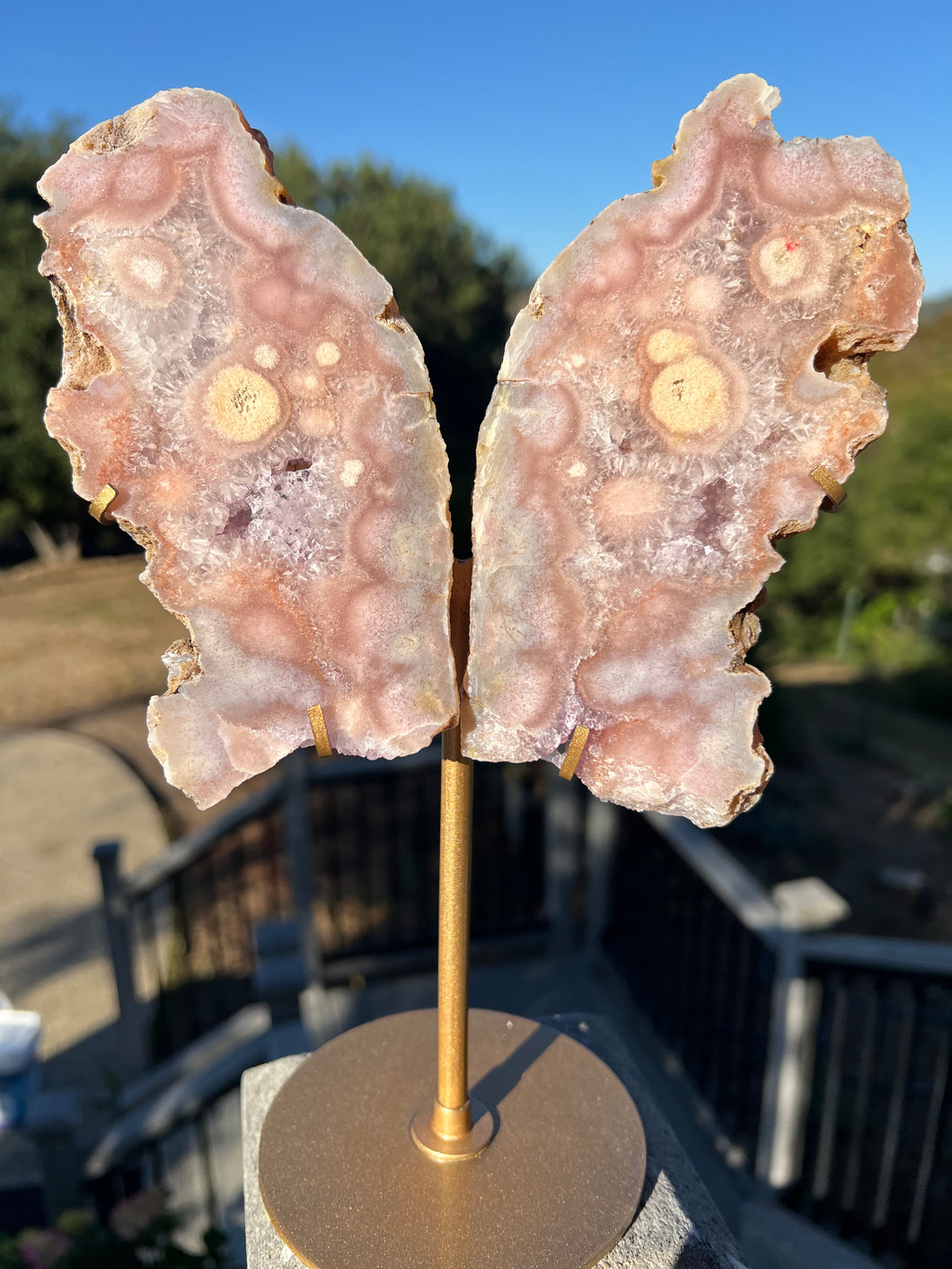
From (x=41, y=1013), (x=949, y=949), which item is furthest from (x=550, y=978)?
(x=41, y=1013)

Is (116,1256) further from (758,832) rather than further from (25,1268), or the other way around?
(758,832)

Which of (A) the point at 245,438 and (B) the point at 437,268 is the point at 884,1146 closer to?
(A) the point at 245,438

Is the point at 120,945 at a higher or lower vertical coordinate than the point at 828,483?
lower

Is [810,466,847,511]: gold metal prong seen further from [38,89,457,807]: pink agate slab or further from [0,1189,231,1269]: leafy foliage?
[0,1189,231,1269]: leafy foliage

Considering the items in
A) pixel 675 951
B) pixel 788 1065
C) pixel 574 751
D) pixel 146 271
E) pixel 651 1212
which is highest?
pixel 146 271

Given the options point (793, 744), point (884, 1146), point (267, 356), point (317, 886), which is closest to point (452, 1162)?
point (267, 356)

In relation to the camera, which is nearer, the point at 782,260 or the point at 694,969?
the point at 782,260

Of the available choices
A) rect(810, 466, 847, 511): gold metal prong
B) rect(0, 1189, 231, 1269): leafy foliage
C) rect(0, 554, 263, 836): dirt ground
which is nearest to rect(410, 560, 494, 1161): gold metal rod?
rect(810, 466, 847, 511): gold metal prong
